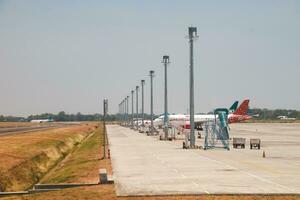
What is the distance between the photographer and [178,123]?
484 feet

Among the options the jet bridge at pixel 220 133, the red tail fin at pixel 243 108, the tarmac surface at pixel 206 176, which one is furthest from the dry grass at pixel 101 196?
the red tail fin at pixel 243 108

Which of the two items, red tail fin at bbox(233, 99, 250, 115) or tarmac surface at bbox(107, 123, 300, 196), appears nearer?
tarmac surface at bbox(107, 123, 300, 196)

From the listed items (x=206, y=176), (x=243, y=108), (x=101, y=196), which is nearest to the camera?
(x=101, y=196)

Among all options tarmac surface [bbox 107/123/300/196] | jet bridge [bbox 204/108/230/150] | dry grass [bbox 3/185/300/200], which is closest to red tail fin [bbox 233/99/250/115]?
jet bridge [bbox 204/108/230/150]

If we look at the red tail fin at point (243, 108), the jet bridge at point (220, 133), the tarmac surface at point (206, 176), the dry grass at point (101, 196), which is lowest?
the dry grass at point (101, 196)

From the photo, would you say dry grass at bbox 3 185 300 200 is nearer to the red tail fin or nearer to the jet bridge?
the jet bridge

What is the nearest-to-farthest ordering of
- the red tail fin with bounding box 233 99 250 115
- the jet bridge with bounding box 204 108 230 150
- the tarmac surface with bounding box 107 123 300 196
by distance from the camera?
the tarmac surface with bounding box 107 123 300 196
the jet bridge with bounding box 204 108 230 150
the red tail fin with bounding box 233 99 250 115

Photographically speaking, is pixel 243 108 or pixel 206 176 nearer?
pixel 206 176

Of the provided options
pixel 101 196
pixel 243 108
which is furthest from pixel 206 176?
pixel 243 108

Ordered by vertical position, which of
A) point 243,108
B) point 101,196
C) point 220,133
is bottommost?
point 101,196

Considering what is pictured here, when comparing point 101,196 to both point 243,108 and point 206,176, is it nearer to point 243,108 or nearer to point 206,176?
point 206,176

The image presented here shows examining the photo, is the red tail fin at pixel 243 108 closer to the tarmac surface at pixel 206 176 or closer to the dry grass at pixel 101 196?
the tarmac surface at pixel 206 176

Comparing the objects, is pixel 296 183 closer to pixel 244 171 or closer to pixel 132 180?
pixel 244 171

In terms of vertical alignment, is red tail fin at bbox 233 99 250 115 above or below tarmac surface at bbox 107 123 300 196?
above
